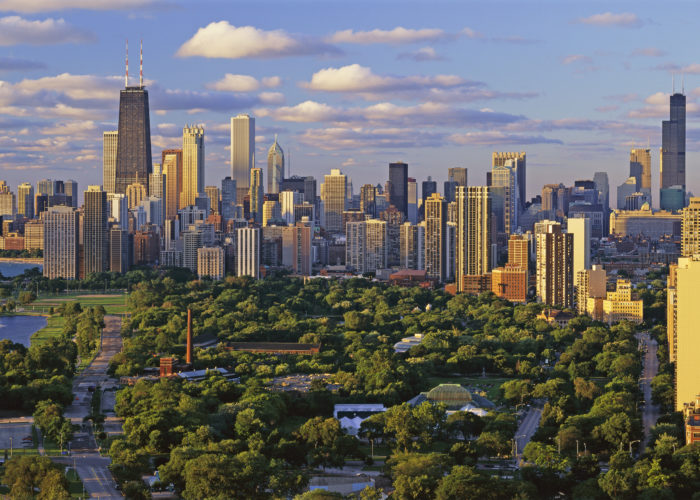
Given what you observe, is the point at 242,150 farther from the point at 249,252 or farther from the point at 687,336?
the point at 687,336

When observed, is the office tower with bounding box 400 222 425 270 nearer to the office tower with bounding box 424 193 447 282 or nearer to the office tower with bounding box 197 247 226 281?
the office tower with bounding box 424 193 447 282

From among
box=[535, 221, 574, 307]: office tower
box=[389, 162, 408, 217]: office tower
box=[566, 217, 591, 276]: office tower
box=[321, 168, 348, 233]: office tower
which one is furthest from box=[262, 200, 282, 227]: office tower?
box=[535, 221, 574, 307]: office tower

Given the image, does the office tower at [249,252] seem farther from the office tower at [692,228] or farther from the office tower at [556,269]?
the office tower at [692,228]

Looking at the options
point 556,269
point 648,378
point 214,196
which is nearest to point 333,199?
point 214,196

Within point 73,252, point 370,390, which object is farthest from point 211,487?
point 73,252

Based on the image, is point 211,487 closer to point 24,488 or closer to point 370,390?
point 24,488
